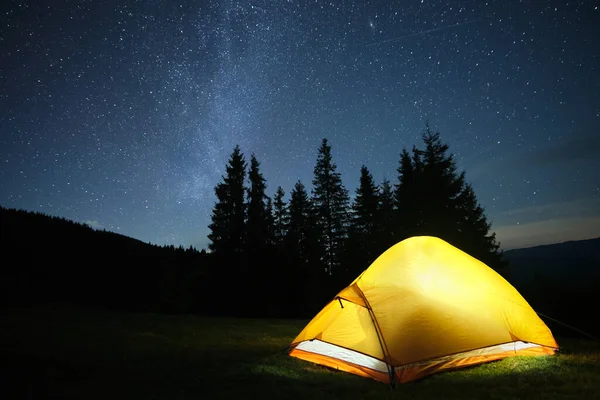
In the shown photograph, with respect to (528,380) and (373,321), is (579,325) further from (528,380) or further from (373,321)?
(373,321)

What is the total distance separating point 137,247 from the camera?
82.4 feet

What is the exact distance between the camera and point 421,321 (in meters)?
5.92

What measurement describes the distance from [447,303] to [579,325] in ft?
34.7

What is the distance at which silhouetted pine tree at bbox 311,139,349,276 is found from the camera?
3284 cm

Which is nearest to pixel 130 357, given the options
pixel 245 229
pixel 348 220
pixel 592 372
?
pixel 592 372

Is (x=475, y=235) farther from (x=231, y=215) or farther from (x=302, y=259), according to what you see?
(x=231, y=215)

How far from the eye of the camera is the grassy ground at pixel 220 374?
4934mm

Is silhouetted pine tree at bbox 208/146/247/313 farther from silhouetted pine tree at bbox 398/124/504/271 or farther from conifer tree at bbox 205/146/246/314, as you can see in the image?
silhouetted pine tree at bbox 398/124/504/271

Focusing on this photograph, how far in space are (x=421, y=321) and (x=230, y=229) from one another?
23.5 metres

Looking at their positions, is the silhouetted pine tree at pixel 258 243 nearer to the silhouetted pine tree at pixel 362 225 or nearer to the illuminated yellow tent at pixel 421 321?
the silhouetted pine tree at pixel 362 225

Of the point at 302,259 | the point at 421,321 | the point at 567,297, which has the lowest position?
the point at 421,321

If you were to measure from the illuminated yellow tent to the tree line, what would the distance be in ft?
45.5

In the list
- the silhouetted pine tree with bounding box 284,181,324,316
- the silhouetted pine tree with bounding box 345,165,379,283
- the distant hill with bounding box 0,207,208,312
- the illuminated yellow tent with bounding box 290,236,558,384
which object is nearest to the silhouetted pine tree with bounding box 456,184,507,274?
the silhouetted pine tree with bounding box 345,165,379,283

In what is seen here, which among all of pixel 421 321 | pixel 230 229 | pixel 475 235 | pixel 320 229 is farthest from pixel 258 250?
pixel 421 321
